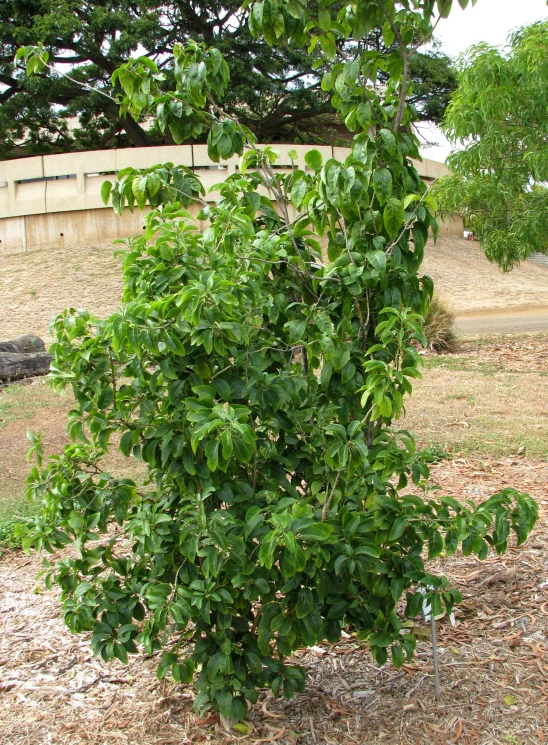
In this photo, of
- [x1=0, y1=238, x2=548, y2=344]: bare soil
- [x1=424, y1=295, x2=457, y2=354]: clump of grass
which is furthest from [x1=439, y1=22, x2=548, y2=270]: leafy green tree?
[x1=0, y1=238, x2=548, y2=344]: bare soil

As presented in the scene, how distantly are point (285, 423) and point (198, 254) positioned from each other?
66cm

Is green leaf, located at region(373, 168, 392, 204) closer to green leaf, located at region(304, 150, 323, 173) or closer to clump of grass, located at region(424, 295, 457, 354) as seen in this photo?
green leaf, located at region(304, 150, 323, 173)

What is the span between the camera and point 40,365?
1144 centimetres

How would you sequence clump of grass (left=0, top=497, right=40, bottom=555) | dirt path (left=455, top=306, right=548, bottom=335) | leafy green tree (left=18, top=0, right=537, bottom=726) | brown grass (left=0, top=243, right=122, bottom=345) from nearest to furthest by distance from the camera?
leafy green tree (left=18, top=0, right=537, bottom=726)
clump of grass (left=0, top=497, right=40, bottom=555)
dirt path (left=455, top=306, right=548, bottom=335)
brown grass (left=0, top=243, right=122, bottom=345)

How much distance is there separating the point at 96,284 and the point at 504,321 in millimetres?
10608

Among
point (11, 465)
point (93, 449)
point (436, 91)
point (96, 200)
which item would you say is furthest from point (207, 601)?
point (436, 91)

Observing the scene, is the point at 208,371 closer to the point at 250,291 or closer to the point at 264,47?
the point at 250,291

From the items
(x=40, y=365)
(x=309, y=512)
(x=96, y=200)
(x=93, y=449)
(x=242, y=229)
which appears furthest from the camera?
→ (x=96, y=200)

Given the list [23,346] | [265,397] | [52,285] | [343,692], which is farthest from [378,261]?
[52,285]

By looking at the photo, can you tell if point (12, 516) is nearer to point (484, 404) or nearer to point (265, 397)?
point (265, 397)

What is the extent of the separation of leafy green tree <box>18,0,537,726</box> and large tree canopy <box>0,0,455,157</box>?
743 inches

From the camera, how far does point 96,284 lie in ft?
66.9

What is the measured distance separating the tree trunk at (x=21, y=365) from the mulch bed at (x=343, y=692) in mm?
7511

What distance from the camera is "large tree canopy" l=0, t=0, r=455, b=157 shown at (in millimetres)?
22266
